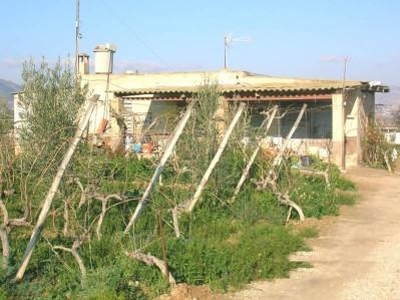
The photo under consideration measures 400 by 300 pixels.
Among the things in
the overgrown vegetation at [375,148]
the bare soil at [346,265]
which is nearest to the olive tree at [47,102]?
the bare soil at [346,265]

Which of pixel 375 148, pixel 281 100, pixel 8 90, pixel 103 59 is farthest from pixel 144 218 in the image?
pixel 8 90

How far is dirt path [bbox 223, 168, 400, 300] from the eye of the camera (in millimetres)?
7102

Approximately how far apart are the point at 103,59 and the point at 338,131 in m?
12.5

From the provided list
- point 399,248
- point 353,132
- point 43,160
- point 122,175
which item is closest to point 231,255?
point 399,248

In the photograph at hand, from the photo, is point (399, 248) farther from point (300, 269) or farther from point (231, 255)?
point (231, 255)

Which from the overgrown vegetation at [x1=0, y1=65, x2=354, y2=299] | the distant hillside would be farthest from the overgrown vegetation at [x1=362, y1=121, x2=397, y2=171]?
the distant hillside

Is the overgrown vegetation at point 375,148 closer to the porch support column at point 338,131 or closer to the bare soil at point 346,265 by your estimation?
the porch support column at point 338,131

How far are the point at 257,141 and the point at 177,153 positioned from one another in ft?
6.34

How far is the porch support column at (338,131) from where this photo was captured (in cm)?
1995

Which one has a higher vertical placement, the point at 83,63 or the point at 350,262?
the point at 83,63

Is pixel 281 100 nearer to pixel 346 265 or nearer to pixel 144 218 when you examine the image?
pixel 144 218

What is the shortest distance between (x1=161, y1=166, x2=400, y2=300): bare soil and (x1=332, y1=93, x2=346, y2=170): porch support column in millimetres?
6651

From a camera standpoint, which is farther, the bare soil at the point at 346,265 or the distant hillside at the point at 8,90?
the distant hillside at the point at 8,90

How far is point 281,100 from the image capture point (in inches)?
849
